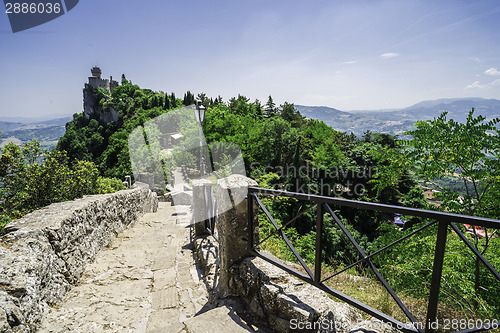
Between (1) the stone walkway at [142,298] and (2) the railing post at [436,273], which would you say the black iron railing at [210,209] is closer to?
(1) the stone walkway at [142,298]

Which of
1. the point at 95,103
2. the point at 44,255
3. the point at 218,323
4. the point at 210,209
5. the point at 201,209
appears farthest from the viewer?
the point at 95,103

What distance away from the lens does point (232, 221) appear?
2936 millimetres

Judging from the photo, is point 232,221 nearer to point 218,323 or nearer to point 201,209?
point 218,323

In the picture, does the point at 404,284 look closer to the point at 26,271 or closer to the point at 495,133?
the point at 495,133

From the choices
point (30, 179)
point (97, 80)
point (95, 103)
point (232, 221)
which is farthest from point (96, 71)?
point (232, 221)

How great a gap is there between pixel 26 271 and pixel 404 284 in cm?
516

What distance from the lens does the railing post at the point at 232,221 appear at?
9.45 ft

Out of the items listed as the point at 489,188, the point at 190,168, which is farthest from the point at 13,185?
the point at 190,168

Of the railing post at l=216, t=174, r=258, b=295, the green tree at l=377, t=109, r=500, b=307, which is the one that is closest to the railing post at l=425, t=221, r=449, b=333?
the railing post at l=216, t=174, r=258, b=295

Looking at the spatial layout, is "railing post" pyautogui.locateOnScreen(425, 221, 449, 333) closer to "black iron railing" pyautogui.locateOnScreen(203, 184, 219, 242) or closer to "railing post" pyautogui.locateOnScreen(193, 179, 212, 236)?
"black iron railing" pyautogui.locateOnScreen(203, 184, 219, 242)

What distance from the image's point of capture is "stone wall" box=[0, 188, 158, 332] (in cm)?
233

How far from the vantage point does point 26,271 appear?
2600 mm

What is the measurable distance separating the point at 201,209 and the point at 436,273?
13.2ft

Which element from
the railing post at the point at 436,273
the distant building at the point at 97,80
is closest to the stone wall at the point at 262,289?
the railing post at the point at 436,273
